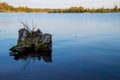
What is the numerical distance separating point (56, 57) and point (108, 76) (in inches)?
354

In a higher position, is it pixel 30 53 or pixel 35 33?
pixel 35 33

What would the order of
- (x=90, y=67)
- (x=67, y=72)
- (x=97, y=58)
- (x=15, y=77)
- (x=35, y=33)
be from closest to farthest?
(x=15, y=77), (x=67, y=72), (x=90, y=67), (x=97, y=58), (x=35, y=33)

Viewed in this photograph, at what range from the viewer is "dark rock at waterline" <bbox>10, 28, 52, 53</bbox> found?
2766 cm

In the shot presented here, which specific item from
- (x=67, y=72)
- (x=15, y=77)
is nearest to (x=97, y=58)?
(x=67, y=72)

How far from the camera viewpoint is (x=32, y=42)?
2811 centimetres

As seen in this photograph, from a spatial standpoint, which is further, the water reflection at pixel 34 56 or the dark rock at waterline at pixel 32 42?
the dark rock at waterline at pixel 32 42

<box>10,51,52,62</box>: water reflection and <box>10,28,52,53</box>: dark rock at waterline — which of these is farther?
<box>10,28,52,53</box>: dark rock at waterline

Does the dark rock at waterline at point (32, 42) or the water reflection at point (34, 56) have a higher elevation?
the dark rock at waterline at point (32, 42)

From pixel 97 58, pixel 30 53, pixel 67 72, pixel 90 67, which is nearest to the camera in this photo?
pixel 67 72

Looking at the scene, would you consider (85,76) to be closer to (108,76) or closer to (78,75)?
(78,75)

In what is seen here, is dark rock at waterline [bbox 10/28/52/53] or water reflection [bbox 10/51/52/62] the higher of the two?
dark rock at waterline [bbox 10/28/52/53]

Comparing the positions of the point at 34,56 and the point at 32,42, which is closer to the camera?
the point at 34,56

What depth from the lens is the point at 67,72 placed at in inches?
776

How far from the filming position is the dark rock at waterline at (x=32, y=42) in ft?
90.7
